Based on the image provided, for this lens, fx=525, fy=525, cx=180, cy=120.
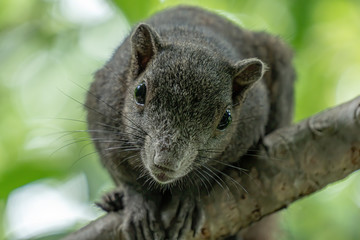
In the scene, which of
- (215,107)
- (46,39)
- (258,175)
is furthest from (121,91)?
(46,39)

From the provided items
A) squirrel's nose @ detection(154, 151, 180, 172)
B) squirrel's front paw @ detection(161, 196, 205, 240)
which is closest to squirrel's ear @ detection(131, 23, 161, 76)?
squirrel's nose @ detection(154, 151, 180, 172)

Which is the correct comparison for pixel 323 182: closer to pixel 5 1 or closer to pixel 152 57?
pixel 152 57

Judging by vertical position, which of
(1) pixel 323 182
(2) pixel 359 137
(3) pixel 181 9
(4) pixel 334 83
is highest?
(3) pixel 181 9

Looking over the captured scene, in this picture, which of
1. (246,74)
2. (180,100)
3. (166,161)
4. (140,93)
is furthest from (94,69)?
(166,161)

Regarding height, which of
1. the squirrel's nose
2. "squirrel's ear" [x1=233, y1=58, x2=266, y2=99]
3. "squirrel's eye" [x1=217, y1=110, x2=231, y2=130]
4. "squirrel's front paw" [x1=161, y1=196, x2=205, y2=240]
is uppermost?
"squirrel's ear" [x1=233, y1=58, x2=266, y2=99]

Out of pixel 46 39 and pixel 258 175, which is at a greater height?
pixel 46 39

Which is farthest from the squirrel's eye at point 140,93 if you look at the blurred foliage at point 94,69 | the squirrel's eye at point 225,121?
the blurred foliage at point 94,69

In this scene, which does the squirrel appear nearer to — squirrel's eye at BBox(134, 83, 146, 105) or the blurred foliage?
squirrel's eye at BBox(134, 83, 146, 105)
